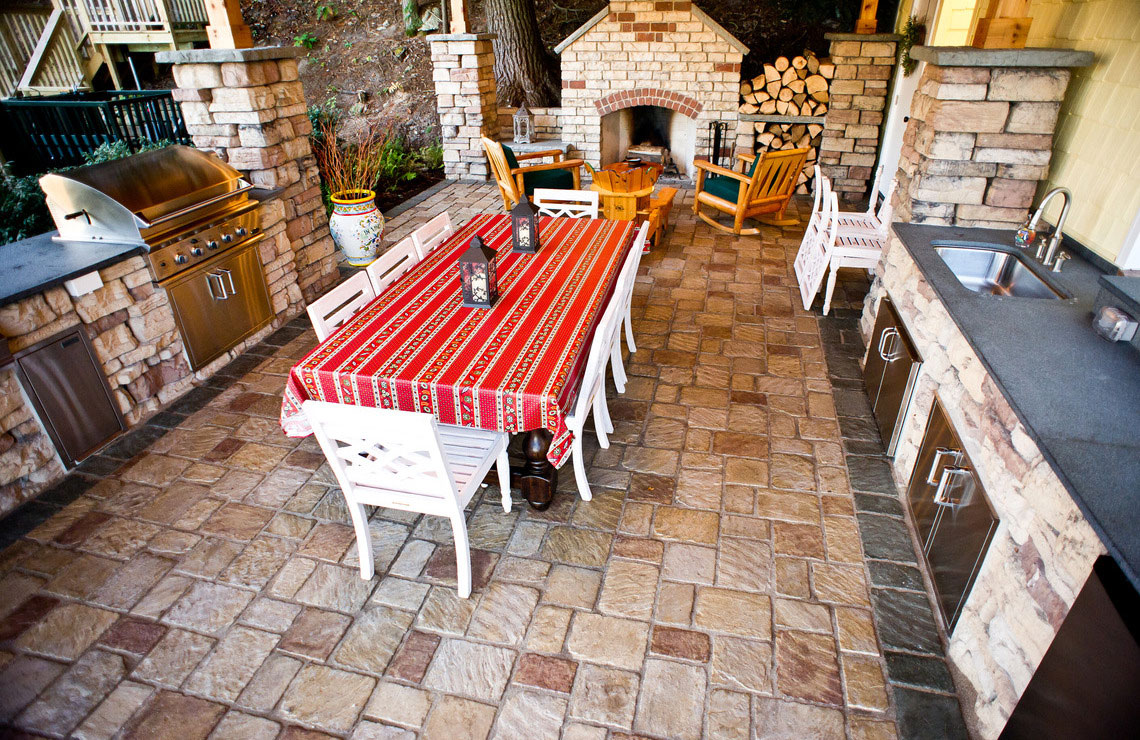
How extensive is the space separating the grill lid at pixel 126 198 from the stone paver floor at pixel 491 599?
1039 mm

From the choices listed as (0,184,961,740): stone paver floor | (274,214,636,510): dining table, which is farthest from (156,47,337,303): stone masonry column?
(274,214,636,510): dining table

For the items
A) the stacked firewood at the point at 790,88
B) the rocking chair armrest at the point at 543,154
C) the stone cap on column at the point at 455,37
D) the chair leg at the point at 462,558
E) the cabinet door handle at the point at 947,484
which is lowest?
the chair leg at the point at 462,558

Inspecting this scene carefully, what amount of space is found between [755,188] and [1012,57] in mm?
2654

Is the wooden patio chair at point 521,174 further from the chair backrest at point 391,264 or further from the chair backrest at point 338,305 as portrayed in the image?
the chair backrest at point 338,305

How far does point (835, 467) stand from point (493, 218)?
8.00 feet

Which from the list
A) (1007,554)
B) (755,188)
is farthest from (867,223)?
(1007,554)

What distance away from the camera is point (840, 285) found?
189 inches

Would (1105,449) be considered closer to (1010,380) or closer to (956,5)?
(1010,380)

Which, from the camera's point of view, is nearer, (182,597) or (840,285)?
(182,597)

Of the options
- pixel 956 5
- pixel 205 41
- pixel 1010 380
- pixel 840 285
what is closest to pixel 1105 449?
pixel 1010 380

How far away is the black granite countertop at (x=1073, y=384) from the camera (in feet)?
4.73

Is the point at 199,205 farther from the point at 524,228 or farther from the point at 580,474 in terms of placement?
the point at 580,474

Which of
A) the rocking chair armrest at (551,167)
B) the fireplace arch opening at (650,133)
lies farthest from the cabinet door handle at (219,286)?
the fireplace arch opening at (650,133)

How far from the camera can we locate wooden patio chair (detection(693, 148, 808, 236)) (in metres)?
5.37
